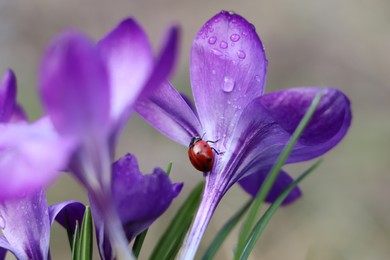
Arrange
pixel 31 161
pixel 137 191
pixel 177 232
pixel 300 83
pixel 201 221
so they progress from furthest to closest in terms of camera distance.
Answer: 1. pixel 300 83
2. pixel 177 232
3. pixel 201 221
4. pixel 137 191
5. pixel 31 161

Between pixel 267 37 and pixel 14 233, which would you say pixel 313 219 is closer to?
pixel 267 37

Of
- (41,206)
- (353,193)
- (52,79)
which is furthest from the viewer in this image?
(353,193)

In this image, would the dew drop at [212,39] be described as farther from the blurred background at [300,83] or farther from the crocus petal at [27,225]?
the blurred background at [300,83]

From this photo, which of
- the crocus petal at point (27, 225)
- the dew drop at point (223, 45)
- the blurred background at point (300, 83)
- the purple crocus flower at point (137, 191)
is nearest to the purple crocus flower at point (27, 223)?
the crocus petal at point (27, 225)

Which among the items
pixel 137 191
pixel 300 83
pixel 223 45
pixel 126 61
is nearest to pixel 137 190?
pixel 137 191

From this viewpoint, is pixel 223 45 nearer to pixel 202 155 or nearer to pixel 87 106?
pixel 202 155

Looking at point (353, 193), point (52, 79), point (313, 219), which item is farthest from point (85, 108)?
point (353, 193)

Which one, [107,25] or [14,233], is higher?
[14,233]
